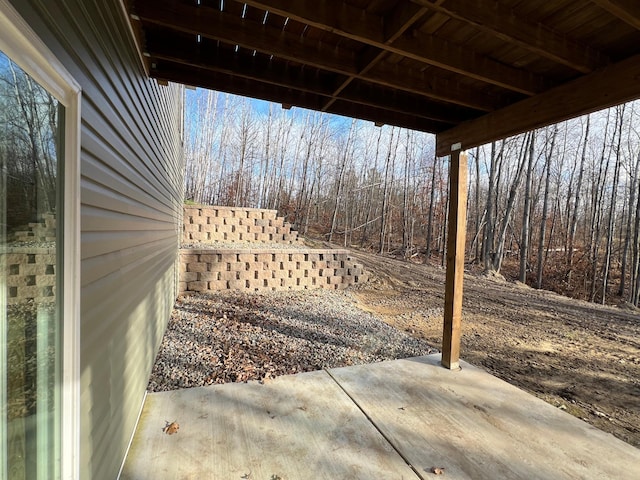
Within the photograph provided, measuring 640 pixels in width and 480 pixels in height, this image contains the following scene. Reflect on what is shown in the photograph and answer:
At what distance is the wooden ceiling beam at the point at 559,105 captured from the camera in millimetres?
2015

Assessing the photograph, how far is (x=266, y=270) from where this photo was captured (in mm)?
6781

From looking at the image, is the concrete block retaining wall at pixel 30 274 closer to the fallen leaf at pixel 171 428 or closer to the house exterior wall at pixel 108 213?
the house exterior wall at pixel 108 213

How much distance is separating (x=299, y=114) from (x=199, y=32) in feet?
58.0

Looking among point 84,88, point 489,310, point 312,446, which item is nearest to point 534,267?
point 489,310

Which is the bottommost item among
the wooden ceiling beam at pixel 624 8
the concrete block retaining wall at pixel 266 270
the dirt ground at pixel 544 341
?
the dirt ground at pixel 544 341

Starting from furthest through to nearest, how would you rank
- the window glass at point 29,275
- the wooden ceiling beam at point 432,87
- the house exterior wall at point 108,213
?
1. the wooden ceiling beam at point 432,87
2. the house exterior wall at point 108,213
3. the window glass at point 29,275

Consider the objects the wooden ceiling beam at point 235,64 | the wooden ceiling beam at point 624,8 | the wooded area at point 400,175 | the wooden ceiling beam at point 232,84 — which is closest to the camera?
the wooden ceiling beam at point 624,8

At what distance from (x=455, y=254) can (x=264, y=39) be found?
102 inches

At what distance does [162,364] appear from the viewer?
3117 millimetres

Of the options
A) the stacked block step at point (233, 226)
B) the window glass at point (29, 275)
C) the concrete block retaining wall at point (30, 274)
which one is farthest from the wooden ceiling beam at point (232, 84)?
the stacked block step at point (233, 226)

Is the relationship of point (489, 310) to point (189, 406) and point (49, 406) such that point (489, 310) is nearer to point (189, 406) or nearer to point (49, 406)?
point (189, 406)

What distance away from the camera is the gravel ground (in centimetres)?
305

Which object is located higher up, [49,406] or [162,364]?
[49,406]

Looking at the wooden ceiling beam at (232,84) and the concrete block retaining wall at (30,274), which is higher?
the wooden ceiling beam at (232,84)
